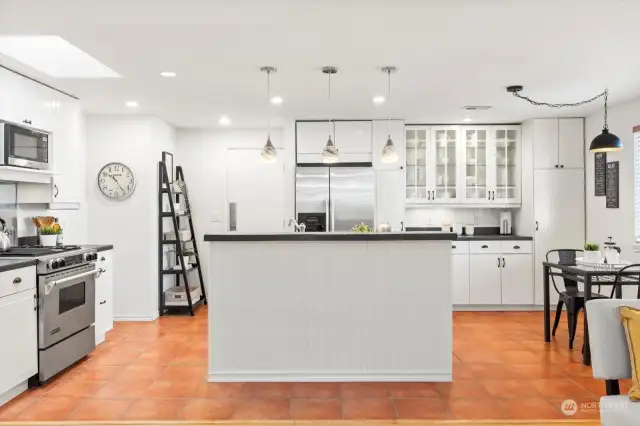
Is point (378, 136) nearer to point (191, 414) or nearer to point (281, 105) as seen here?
point (281, 105)

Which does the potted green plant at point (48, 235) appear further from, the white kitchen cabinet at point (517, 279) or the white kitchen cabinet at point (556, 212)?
the white kitchen cabinet at point (556, 212)

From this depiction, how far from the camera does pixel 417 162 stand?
23.6 ft

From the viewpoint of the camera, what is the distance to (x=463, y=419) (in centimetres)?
330

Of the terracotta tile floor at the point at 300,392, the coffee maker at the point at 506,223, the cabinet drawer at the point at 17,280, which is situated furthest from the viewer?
the coffee maker at the point at 506,223

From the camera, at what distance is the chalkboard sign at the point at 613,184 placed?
6.01 meters

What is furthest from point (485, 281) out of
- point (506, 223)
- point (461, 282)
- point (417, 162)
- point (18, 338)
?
point (18, 338)

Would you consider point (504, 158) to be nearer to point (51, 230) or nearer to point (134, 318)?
point (134, 318)

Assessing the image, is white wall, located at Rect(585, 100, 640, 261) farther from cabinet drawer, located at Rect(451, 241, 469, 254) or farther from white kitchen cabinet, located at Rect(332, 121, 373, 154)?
white kitchen cabinet, located at Rect(332, 121, 373, 154)

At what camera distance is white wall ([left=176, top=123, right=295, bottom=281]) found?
7.52 meters

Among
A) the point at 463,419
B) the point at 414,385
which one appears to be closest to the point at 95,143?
the point at 414,385

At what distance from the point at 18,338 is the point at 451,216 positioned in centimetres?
552

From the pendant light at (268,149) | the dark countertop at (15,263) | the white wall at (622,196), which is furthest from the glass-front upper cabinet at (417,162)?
the dark countertop at (15,263)

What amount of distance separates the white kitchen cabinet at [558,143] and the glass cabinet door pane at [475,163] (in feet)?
2.13

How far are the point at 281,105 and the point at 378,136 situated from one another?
1509 mm
